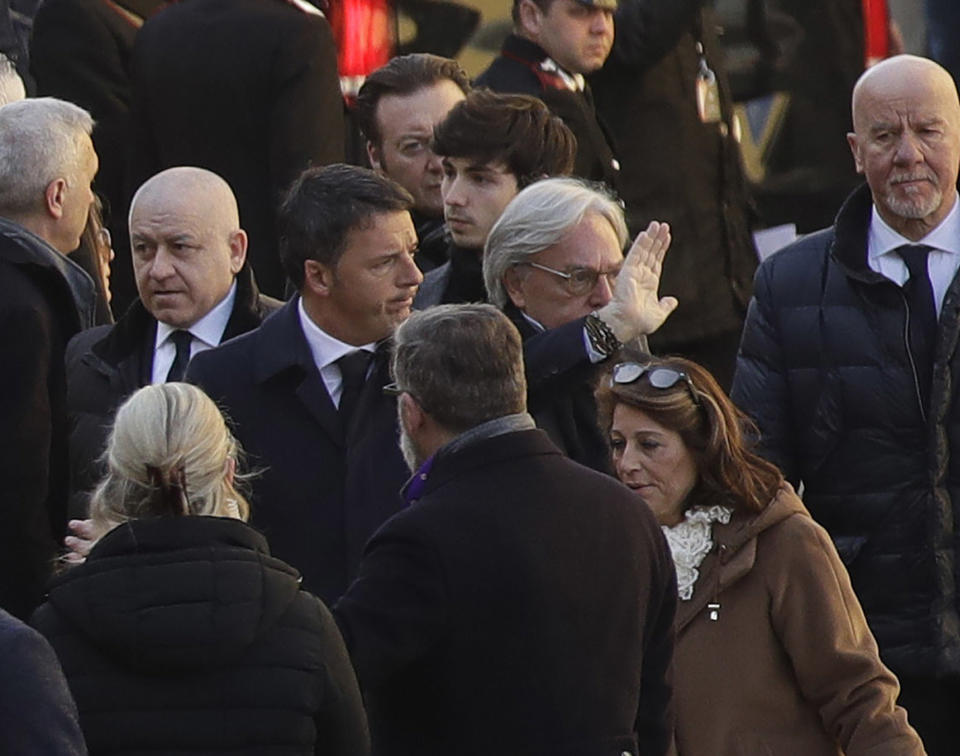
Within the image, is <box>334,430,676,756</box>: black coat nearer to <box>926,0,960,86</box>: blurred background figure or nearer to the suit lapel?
the suit lapel

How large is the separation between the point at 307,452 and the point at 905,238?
2.00m

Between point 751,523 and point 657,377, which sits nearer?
point 751,523

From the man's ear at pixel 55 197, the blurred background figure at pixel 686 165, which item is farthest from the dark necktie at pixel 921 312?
the man's ear at pixel 55 197

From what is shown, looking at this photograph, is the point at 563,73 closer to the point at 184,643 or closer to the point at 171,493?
the point at 171,493

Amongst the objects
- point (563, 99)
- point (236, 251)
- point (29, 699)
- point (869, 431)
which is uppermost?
point (29, 699)

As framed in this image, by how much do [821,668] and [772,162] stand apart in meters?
4.43

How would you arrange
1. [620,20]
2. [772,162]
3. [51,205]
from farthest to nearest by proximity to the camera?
[772,162] → [620,20] → [51,205]

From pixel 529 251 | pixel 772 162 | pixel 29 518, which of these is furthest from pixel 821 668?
pixel 772 162

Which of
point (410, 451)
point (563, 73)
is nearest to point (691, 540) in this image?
point (410, 451)

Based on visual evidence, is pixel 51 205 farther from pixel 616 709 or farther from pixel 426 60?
pixel 616 709

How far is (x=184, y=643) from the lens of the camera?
4.67m

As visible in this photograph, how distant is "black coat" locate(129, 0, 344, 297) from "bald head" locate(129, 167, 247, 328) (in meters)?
Answer: 1.06

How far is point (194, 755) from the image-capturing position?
472cm

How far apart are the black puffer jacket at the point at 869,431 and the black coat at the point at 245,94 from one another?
1.82 metres
